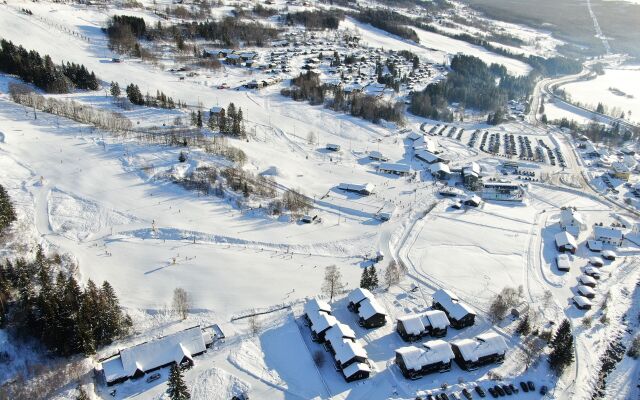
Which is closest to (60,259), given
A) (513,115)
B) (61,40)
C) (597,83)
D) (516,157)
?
Answer: (516,157)

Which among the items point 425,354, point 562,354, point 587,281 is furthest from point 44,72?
point 587,281

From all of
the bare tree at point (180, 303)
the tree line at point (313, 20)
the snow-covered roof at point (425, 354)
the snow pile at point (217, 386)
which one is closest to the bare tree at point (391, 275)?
the snow-covered roof at point (425, 354)

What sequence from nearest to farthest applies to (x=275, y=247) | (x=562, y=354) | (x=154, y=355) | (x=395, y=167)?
(x=154, y=355)
(x=562, y=354)
(x=275, y=247)
(x=395, y=167)

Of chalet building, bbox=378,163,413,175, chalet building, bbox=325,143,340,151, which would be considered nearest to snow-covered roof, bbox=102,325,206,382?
chalet building, bbox=378,163,413,175

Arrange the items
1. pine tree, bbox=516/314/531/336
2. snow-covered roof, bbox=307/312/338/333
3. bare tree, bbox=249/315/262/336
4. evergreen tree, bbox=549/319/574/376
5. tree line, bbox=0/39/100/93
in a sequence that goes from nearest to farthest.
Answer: evergreen tree, bbox=549/319/574/376
snow-covered roof, bbox=307/312/338/333
bare tree, bbox=249/315/262/336
pine tree, bbox=516/314/531/336
tree line, bbox=0/39/100/93

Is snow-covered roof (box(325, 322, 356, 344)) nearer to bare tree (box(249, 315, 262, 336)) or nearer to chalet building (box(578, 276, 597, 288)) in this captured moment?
bare tree (box(249, 315, 262, 336))

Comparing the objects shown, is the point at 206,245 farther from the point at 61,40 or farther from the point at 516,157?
the point at 61,40

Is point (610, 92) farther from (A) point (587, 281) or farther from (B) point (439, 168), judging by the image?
(A) point (587, 281)
